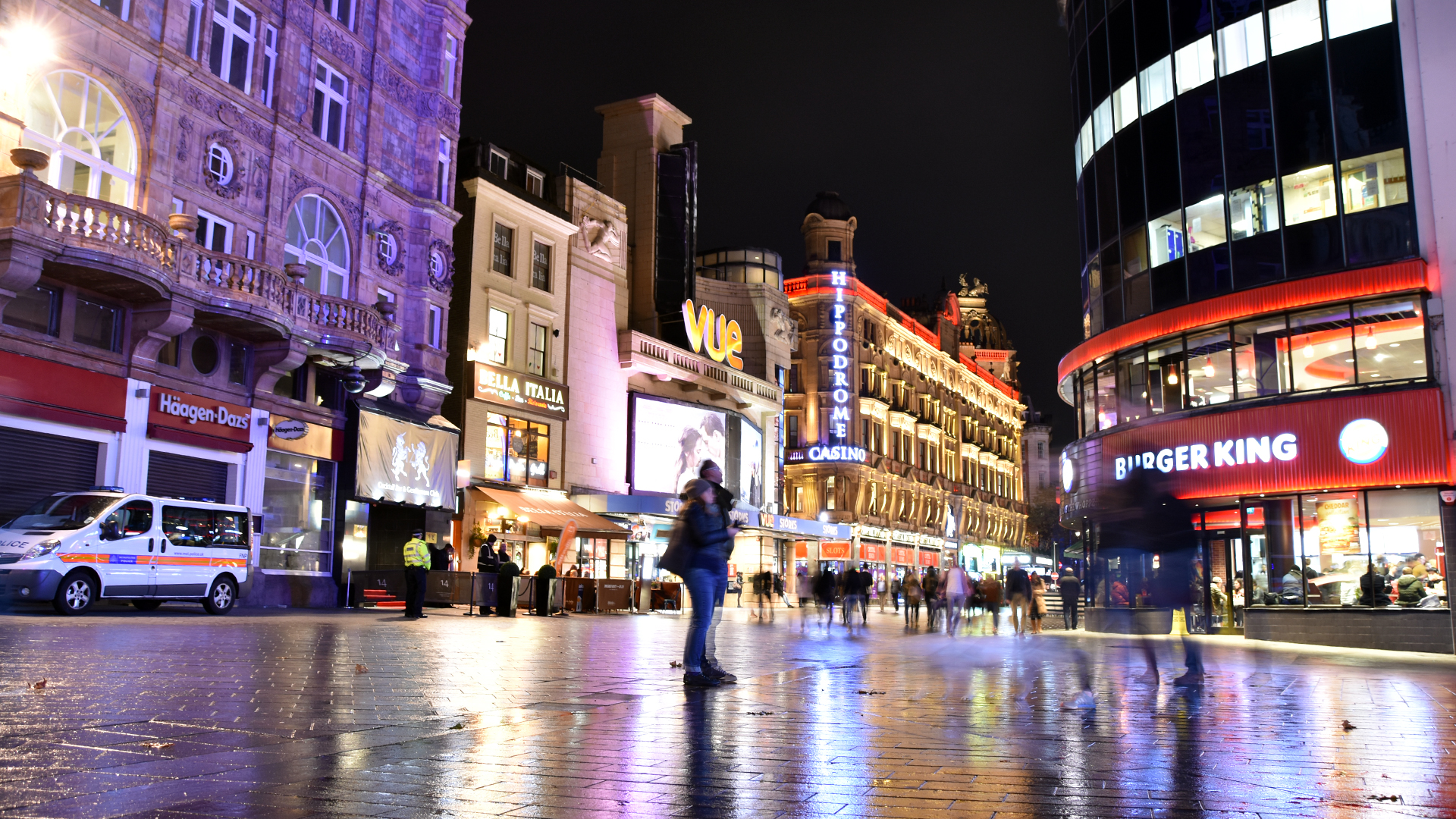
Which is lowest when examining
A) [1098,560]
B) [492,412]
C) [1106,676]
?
[1106,676]

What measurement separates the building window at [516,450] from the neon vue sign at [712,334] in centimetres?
987

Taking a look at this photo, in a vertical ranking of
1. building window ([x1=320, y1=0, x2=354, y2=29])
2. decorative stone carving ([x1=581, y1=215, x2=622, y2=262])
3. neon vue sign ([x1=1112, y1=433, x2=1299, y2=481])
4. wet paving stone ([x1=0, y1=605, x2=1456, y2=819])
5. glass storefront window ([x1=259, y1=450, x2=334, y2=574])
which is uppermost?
building window ([x1=320, y1=0, x2=354, y2=29])

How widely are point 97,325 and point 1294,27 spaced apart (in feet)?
84.1

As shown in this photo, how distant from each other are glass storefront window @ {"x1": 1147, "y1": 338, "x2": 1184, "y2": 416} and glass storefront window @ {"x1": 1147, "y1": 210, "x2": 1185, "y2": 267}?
79.8 inches

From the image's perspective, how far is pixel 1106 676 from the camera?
1130 cm

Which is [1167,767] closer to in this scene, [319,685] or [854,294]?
[319,685]

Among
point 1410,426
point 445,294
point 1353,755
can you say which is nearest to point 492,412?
point 445,294

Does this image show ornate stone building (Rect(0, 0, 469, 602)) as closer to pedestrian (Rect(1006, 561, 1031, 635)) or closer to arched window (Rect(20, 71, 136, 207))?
arched window (Rect(20, 71, 136, 207))

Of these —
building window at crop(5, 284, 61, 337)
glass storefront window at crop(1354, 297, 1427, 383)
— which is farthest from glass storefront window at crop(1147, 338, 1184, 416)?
building window at crop(5, 284, 61, 337)

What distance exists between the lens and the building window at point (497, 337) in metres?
37.2

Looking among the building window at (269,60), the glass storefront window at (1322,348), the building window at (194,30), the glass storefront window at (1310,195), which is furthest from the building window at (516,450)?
the glass storefront window at (1310,195)

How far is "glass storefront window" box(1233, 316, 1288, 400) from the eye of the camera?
22844 millimetres

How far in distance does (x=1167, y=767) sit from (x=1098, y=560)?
661 cm

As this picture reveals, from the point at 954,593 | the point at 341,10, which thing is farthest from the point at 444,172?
the point at 954,593
